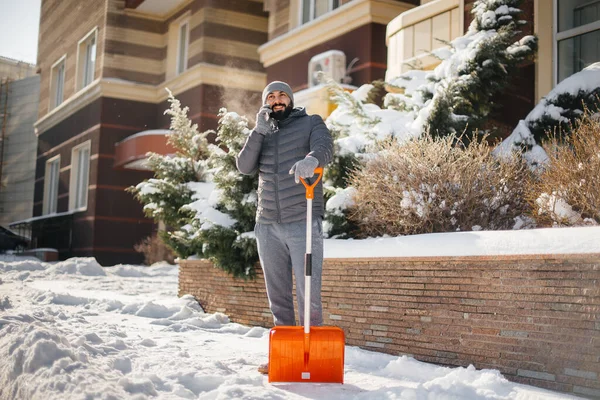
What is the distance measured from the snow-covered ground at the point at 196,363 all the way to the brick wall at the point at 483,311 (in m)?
0.13

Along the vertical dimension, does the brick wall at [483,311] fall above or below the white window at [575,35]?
below

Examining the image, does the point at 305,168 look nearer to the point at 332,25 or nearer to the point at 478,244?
the point at 478,244

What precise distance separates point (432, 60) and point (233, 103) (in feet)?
37.6

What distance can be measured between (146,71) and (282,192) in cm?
1980

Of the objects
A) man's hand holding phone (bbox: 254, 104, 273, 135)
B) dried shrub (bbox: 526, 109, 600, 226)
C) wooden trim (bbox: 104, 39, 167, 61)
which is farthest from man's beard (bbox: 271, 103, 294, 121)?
wooden trim (bbox: 104, 39, 167, 61)

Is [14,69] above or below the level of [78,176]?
above

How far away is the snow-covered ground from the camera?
3.91 metres

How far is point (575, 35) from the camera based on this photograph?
9367 millimetres

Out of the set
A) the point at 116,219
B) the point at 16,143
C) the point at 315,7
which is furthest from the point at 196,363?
the point at 16,143

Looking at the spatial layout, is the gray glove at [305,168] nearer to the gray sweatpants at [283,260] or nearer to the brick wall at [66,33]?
the gray sweatpants at [283,260]

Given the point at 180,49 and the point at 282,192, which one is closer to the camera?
the point at 282,192

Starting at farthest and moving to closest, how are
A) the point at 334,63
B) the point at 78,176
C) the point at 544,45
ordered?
the point at 78,176 < the point at 334,63 < the point at 544,45

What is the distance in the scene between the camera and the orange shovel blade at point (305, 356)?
13.9ft

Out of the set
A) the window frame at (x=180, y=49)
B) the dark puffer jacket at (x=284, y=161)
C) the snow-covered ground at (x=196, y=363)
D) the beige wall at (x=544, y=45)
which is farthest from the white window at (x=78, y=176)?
the dark puffer jacket at (x=284, y=161)
